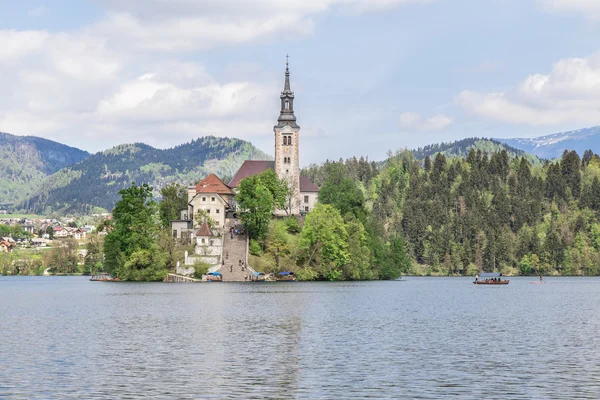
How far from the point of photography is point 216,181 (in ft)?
582

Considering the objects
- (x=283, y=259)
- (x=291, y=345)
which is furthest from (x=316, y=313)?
(x=283, y=259)

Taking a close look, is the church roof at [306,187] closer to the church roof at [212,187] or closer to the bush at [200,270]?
the church roof at [212,187]

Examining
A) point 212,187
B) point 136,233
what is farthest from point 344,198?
point 136,233

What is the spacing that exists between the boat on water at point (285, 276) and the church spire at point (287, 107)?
3907 centimetres

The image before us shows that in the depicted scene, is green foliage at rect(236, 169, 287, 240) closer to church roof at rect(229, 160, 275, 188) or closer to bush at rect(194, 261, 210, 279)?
bush at rect(194, 261, 210, 279)

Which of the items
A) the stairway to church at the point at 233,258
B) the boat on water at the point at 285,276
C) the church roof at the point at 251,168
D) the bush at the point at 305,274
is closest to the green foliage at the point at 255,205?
the stairway to church at the point at 233,258

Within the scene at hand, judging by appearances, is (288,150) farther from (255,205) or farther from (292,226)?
(255,205)

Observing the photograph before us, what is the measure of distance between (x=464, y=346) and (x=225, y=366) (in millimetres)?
16930

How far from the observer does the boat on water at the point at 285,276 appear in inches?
6053

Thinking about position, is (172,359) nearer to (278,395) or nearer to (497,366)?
(278,395)

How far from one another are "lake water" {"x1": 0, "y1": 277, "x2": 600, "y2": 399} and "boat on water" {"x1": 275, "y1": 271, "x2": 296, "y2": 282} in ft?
199

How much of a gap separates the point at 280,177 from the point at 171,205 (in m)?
24.0

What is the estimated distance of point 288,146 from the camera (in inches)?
7141

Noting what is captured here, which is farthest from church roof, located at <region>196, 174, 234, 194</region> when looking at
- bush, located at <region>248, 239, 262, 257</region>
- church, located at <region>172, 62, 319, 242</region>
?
bush, located at <region>248, 239, 262, 257</region>
